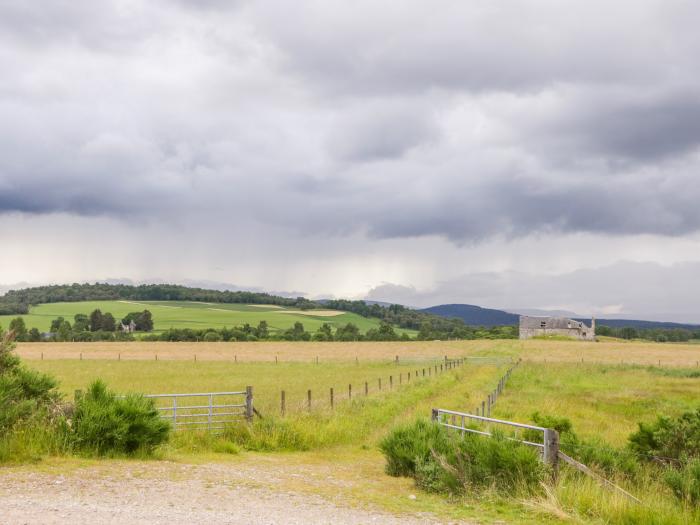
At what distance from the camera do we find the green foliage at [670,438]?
47.1 ft

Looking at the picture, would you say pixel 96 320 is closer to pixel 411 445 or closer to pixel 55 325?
pixel 55 325

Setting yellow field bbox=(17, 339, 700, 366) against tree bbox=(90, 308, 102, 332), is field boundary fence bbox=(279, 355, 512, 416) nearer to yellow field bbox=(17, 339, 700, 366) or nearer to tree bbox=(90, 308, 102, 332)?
yellow field bbox=(17, 339, 700, 366)

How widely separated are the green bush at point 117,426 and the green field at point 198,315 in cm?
12581

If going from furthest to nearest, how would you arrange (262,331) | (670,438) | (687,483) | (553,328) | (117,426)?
(262,331) → (553,328) → (670,438) → (117,426) → (687,483)

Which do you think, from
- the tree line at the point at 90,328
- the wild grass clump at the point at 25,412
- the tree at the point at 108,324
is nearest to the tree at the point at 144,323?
the tree line at the point at 90,328

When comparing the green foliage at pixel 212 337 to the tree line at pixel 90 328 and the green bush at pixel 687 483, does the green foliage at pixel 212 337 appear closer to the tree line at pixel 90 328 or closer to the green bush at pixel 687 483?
the tree line at pixel 90 328

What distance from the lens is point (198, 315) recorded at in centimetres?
15862

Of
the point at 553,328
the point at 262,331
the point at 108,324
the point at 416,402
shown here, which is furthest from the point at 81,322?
the point at 416,402

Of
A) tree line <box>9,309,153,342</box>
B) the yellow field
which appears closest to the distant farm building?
the yellow field

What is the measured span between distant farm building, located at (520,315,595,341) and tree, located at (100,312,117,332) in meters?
90.7

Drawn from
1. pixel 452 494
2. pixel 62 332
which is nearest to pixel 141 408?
pixel 452 494

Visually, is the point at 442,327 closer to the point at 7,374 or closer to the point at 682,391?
the point at 682,391

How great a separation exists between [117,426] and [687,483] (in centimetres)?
1143

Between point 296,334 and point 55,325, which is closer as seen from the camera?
point 296,334
